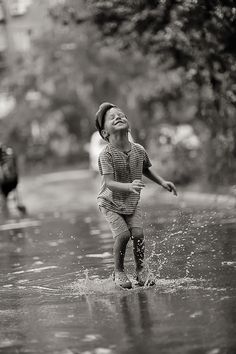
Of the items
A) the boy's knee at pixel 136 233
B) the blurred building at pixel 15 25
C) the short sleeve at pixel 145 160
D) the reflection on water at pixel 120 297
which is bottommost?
the reflection on water at pixel 120 297

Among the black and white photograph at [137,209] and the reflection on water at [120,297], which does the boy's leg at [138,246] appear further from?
the reflection on water at [120,297]

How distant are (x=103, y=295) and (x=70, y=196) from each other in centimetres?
1936

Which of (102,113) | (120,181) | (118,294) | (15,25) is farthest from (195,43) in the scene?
(15,25)

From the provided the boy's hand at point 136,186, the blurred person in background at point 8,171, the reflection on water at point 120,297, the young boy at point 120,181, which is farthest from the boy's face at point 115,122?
the blurred person in background at point 8,171

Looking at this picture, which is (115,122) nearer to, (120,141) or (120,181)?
(120,141)

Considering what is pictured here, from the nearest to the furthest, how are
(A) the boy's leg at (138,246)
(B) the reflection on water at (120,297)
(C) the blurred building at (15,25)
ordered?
1. (B) the reflection on water at (120,297)
2. (A) the boy's leg at (138,246)
3. (C) the blurred building at (15,25)

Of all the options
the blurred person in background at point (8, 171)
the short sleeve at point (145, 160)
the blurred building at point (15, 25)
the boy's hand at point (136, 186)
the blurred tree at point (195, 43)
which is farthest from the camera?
the blurred building at point (15, 25)

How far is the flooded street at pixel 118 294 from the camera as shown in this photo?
6164mm

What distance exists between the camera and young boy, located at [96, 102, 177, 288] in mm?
8578

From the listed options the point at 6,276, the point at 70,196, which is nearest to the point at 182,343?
the point at 6,276

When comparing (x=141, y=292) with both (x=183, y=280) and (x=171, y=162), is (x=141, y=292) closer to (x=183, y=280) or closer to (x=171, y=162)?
(x=183, y=280)

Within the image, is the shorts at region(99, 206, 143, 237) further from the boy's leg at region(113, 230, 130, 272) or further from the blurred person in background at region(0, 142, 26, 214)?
the blurred person in background at region(0, 142, 26, 214)

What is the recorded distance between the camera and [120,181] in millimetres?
8742

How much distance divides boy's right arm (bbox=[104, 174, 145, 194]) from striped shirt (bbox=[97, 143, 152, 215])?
0.36ft
